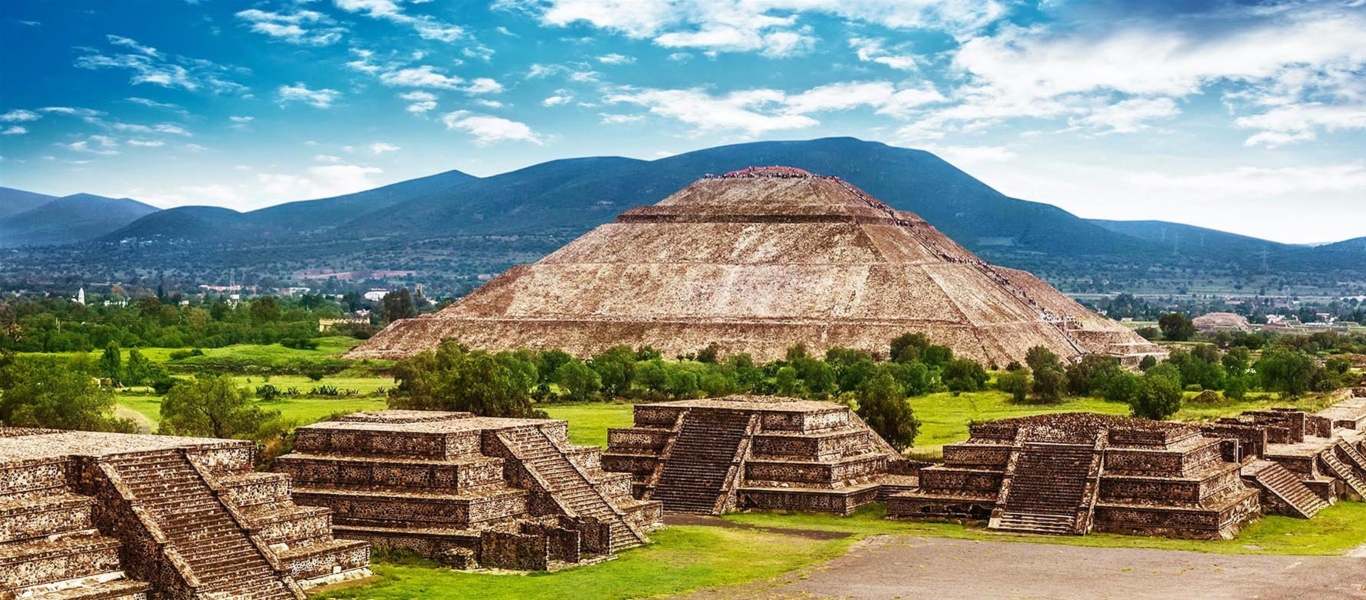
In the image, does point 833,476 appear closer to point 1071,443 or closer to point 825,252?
point 1071,443

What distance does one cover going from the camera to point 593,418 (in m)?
81.9

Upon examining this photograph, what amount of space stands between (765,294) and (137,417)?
249 feet

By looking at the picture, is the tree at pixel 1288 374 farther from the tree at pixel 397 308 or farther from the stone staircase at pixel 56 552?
the tree at pixel 397 308

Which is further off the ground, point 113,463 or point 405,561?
point 113,463

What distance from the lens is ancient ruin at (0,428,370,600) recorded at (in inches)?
1336

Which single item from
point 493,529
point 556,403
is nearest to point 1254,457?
point 493,529

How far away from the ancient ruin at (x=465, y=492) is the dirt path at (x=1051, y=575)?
5411 millimetres

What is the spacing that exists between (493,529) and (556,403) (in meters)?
50.5

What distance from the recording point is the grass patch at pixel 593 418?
71000 mm

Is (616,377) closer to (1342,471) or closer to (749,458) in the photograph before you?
(749,458)

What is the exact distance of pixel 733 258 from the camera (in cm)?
15900

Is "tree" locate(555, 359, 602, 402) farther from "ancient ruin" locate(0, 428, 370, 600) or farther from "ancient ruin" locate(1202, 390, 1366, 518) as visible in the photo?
"ancient ruin" locate(0, 428, 370, 600)

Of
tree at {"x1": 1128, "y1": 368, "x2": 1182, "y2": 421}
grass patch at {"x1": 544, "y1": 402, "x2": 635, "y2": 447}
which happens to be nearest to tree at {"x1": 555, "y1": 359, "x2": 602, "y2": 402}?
Result: grass patch at {"x1": 544, "y1": 402, "x2": 635, "y2": 447}

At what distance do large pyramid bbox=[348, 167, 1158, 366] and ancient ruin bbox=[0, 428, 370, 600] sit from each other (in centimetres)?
9126
